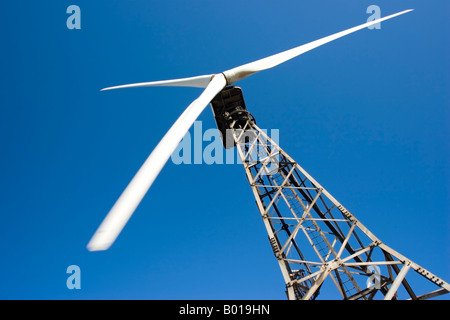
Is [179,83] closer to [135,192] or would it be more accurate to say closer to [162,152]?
[162,152]

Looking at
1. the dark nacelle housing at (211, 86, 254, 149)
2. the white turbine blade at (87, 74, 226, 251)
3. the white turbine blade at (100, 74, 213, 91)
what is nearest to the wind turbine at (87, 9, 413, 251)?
the white turbine blade at (87, 74, 226, 251)

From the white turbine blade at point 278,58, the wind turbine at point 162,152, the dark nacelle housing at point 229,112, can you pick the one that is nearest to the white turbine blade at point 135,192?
the wind turbine at point 162,152

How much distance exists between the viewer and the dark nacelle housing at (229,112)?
13.8m

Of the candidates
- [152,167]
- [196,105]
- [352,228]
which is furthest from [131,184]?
[352,228]

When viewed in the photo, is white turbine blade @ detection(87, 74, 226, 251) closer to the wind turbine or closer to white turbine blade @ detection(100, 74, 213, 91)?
the wind turbine

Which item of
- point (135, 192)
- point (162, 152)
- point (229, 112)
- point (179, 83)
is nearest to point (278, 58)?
point (229, 112)

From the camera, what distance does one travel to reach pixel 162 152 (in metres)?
5.20

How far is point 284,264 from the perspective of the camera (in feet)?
24.7

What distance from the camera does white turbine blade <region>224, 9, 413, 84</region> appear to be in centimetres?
1202

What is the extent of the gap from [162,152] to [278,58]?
9.63 metres

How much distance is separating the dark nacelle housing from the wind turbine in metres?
1.74
